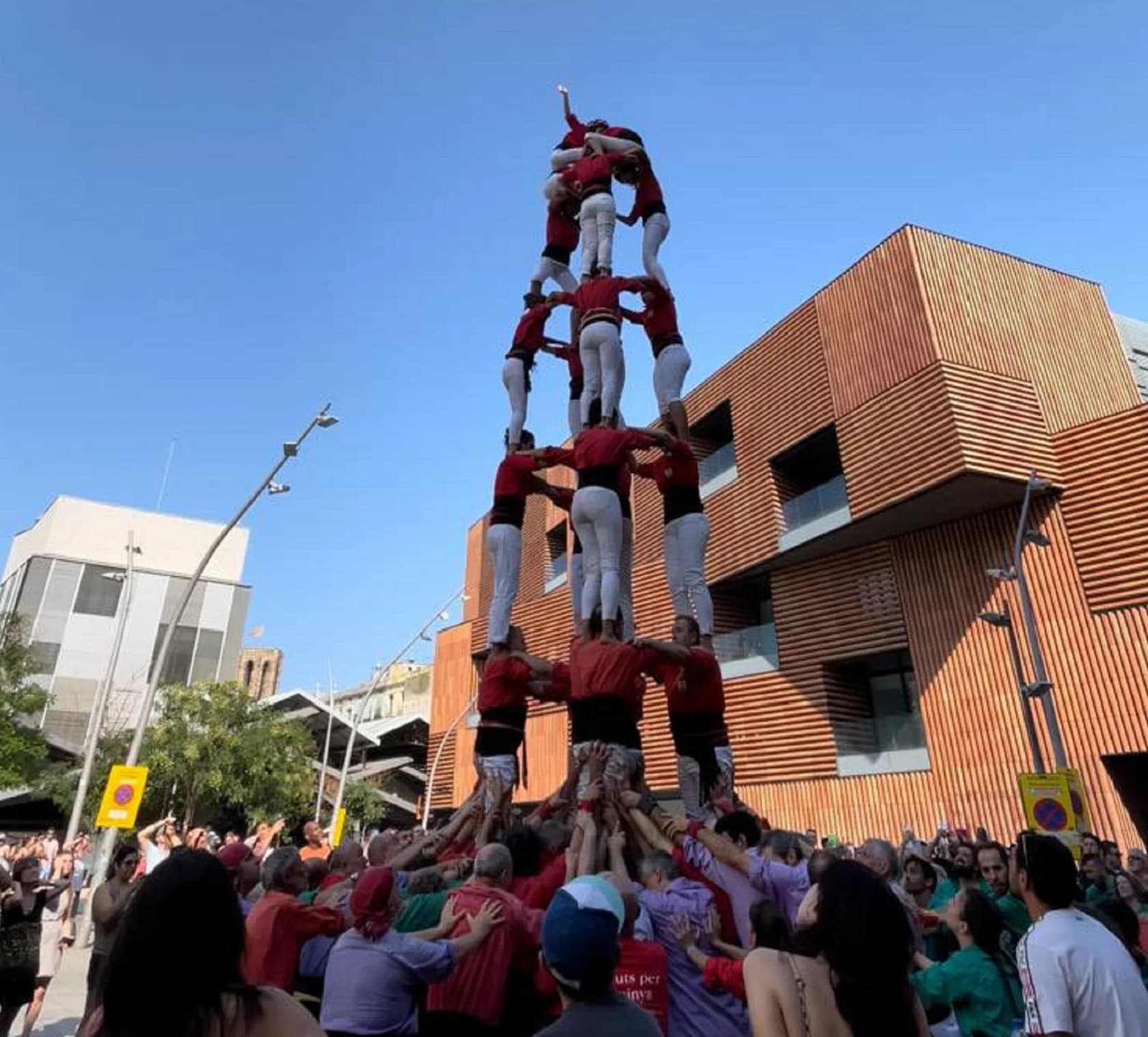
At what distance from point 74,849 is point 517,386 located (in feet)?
37.3

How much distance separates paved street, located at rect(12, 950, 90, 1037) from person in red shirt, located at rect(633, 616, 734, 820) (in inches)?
240

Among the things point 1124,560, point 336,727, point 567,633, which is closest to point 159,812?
point 336,727

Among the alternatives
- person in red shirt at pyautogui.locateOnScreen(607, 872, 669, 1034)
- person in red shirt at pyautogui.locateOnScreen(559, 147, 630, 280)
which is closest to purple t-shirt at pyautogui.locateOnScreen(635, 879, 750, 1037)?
person in red shirt at pyautogui.locateOnScreen(607, 872, 669, 1034)

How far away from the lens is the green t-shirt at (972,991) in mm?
3057

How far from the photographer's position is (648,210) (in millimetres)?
9930

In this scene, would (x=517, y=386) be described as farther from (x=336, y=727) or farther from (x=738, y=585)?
(x=336, y=727)

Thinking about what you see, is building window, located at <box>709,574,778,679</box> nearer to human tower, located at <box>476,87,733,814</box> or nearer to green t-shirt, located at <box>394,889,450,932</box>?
human tower, located at <box>476,87,733,814</box>

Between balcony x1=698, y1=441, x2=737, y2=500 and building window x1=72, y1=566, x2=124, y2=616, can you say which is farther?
building window x1=72, y1=566, x2=124, y2=616

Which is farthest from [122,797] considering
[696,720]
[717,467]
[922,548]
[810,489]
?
[717,467]

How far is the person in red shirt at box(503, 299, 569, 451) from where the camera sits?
9656mm

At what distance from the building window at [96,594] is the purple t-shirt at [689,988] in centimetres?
4826

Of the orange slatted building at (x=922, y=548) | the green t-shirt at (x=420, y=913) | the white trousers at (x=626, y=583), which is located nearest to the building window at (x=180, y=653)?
the orange slatted building at (x=922, y=548)

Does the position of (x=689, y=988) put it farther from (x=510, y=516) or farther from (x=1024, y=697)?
(x=1024, y=697)

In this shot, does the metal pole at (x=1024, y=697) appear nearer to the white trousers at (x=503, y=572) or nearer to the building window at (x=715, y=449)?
the building window at (x=715, y=449)
